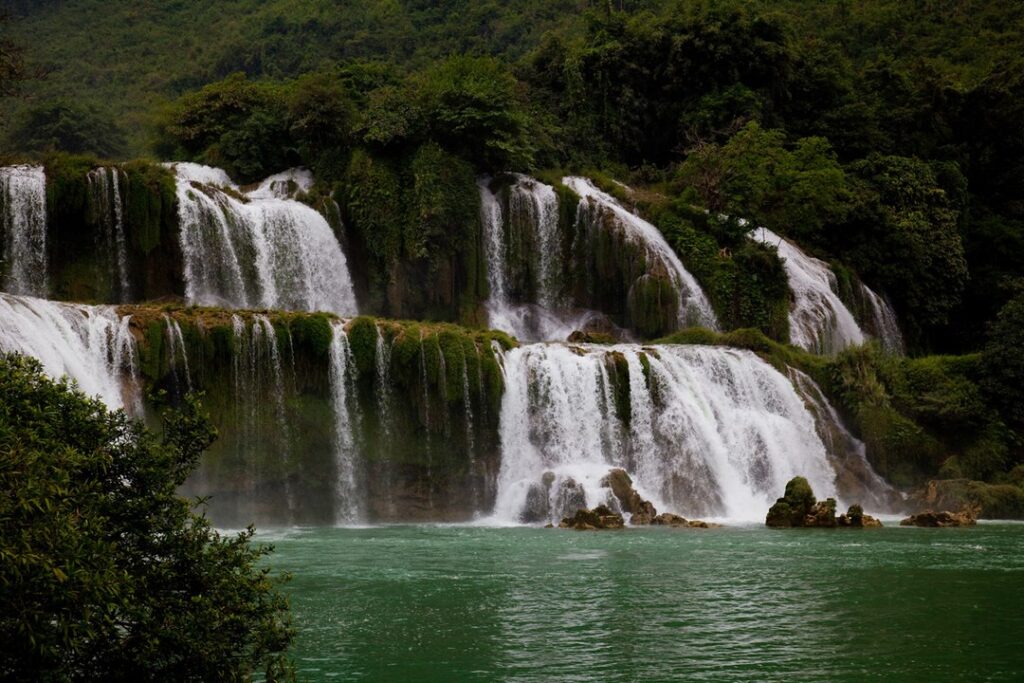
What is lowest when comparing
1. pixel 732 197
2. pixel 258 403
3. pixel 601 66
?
pixel 258 403

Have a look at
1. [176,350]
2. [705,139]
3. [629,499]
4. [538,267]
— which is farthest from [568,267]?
[176,350]

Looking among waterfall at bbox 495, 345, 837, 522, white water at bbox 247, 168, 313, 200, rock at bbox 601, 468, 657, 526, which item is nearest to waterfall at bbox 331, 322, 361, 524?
waterfall at bbox 495, 345, 837, 522

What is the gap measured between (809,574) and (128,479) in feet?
42.5

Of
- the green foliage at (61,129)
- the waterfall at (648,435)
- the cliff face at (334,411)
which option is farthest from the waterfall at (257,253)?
the green foliage at (61,129)

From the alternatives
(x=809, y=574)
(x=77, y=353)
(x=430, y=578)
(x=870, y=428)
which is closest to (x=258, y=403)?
(x=77, y=353)

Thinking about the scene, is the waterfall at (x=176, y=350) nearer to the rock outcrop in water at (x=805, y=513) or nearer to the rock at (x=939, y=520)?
the rock outcrop in water at (x=805, y=513)

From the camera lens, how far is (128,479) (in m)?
8.80

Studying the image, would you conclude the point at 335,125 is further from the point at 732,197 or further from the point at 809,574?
the point at 809,574

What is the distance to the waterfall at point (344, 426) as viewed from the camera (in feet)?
98.1

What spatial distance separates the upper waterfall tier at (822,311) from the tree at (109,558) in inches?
1367

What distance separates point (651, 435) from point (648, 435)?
88 millimetres

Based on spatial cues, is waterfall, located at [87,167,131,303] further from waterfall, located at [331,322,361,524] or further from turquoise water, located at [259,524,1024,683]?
turquoise water, located at [259,524,1024,683]

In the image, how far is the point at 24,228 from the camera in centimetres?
3262

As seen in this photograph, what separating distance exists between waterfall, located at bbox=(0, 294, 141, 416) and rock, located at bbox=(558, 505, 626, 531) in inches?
426
